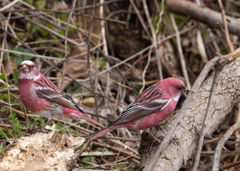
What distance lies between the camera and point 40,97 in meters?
3.92

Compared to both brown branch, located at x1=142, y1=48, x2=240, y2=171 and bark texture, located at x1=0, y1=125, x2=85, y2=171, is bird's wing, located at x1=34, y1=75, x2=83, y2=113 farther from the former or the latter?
brown branch, located at x1=142, y1=48, x2=240, y2=171

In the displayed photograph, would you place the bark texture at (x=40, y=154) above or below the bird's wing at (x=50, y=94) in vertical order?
below

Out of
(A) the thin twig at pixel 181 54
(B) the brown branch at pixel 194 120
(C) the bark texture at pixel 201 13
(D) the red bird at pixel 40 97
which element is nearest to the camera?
(B) the brown branch at pixel 194 120

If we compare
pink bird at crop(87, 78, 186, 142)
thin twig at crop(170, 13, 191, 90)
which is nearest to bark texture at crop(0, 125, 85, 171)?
pink bird at crop(87, 78, 186, 142)

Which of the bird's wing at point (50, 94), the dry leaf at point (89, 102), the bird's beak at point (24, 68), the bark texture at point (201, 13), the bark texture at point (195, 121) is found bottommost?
the dry leaf at point (89, 102)

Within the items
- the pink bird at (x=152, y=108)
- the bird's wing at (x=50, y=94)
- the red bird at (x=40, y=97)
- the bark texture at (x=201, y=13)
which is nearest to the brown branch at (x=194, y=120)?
the pink bird at (x=152, y=108)

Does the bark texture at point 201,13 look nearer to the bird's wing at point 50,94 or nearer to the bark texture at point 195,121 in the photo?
the bark texture at point 195,121

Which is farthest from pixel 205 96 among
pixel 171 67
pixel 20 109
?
pixel 20 109

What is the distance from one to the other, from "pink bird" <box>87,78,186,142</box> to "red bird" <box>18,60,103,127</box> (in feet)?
1.33

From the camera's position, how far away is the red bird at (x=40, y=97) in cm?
387

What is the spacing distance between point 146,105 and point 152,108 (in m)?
0.11

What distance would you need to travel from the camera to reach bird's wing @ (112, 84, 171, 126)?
12.1 feet

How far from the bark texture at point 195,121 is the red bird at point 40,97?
3.51 ft

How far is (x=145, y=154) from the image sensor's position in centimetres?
339
